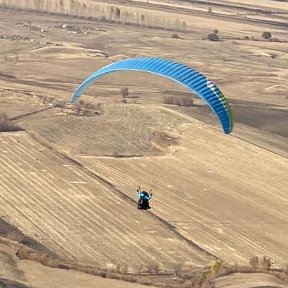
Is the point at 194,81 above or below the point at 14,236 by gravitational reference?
above

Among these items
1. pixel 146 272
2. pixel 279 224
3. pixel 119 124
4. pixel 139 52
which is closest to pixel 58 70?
pixel 139 52

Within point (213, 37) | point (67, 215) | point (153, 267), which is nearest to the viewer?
point (153, 267)

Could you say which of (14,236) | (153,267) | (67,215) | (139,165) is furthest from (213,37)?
(153,267)

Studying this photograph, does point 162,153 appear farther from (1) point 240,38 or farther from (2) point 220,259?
(1) point 240,38

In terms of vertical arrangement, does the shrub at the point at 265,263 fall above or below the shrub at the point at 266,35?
below

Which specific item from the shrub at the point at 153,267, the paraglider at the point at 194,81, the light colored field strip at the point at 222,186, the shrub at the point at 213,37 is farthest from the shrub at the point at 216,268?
the shrub at the point at 213,37

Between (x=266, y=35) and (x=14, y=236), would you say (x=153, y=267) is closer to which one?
(x=14, y=236)

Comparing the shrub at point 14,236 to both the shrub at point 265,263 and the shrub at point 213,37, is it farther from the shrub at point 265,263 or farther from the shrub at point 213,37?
the shrub at point 213,37

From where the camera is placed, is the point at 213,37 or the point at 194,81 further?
the point at 213,37
